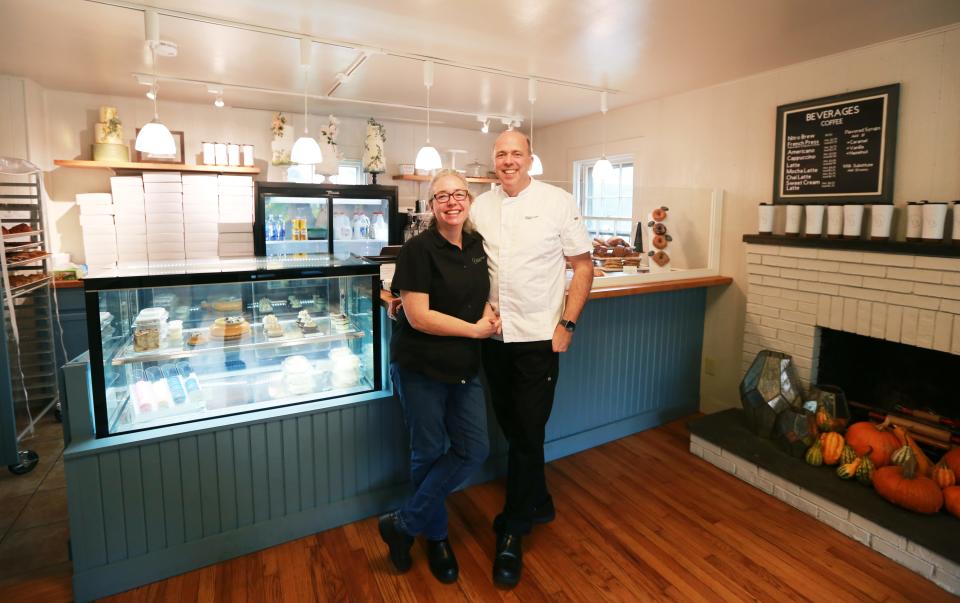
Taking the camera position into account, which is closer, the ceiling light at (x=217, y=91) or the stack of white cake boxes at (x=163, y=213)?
the ceiling light at (x=217, y=91)

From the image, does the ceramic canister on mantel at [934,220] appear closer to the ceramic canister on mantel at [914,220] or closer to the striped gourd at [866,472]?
the ceramic canister on mantel at [914,220]

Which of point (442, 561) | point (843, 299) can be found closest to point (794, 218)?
point (843, 299)

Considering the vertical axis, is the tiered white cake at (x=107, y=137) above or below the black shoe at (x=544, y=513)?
above

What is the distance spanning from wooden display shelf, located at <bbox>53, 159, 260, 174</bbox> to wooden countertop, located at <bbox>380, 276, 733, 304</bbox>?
2730 millimetres

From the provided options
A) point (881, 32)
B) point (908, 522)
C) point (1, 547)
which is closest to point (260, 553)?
point (1, 547)

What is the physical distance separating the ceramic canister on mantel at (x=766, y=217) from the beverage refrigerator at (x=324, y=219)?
309 cm

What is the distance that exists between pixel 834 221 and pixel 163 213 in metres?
4.70

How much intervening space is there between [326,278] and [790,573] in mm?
2184

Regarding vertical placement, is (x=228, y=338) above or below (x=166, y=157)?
below

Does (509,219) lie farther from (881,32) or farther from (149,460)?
(881,32)

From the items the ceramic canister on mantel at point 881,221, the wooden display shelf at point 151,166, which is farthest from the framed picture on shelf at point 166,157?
the ceramic canister on mantel at point 881,221

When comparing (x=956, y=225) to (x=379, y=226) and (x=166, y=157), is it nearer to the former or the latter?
(x=379, y=226)

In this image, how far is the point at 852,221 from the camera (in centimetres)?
286

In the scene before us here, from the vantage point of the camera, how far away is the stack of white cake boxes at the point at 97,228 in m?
4.19
